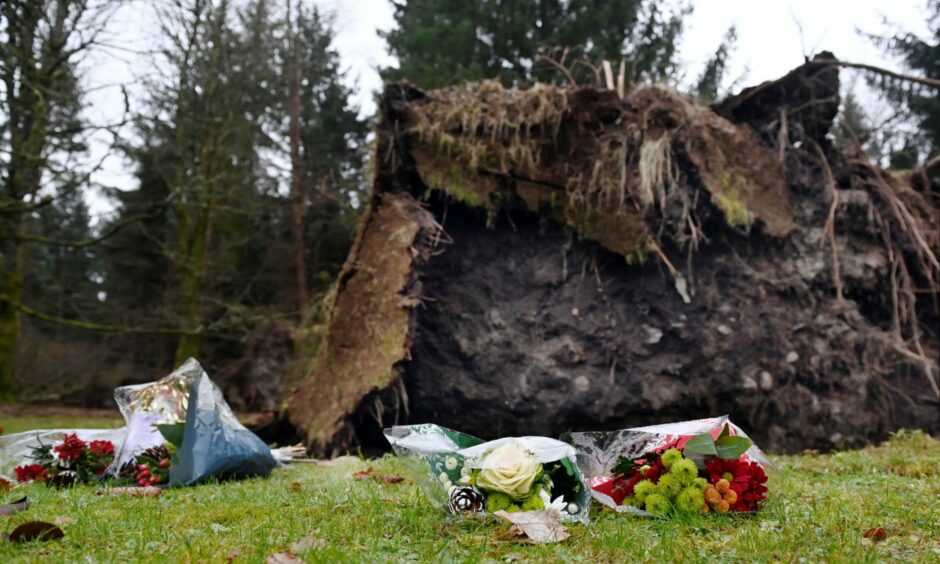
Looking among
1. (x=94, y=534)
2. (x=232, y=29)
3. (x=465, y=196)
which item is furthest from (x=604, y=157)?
(x=232, y=29)

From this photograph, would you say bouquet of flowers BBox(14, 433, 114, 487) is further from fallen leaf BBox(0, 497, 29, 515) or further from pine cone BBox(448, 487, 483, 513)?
pine cone BBox(448, 487, 483, 513)

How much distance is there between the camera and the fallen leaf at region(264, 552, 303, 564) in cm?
176

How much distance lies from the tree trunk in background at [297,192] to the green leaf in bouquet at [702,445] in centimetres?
1186

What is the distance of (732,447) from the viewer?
2.54m

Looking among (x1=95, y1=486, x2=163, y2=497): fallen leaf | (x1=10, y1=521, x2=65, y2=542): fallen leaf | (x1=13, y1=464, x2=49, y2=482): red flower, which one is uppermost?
(x1=10, y1=521, x2=65, y2=542): fallen leaf

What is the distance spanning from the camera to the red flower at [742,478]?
8.18 feet

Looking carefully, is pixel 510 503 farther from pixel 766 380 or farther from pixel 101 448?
pixel 766 380

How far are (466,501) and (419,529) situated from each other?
0.65ft

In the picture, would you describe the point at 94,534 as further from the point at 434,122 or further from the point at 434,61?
the point at 434,61

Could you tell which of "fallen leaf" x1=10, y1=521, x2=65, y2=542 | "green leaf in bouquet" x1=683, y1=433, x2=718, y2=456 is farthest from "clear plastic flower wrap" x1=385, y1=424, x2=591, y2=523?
"fallen leaf" x1=10, y1=521, x2=65, y2=542

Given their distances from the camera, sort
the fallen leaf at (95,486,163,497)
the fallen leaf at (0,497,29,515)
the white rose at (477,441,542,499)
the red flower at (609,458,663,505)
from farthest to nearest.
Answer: the fallen leaf at (95,486,163,497)
the fallen leaf at (0,497,29,515)
the red flower at (609,458,663,505)
the white rose at (477,441,542,499)

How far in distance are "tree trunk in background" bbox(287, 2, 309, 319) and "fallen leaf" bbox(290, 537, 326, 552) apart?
468 inches

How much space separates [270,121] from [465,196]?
10864mm

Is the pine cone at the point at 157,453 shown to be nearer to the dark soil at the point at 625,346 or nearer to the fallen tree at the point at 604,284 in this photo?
the fallen tree at the point at 604,284
